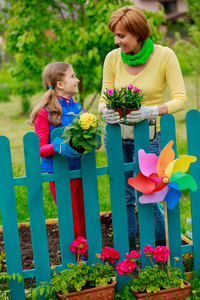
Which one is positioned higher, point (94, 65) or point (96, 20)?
point (96, 20)

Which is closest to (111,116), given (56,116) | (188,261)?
(56,116)

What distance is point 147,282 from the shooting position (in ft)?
8.69

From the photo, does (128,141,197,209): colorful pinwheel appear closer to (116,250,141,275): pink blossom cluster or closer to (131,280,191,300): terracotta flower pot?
(116,250,141,275): pink blossom cluster

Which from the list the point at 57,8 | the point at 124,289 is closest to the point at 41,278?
the point at 124,289

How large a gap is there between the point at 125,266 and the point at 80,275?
29 cm

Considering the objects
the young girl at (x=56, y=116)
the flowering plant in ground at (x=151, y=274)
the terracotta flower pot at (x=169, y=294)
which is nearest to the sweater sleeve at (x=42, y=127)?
the young girl at (x=56, y=116)

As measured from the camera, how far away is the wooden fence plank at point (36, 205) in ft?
8.49

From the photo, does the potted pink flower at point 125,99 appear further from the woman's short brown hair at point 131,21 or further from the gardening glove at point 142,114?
the woman's short brown hair at point 131,21

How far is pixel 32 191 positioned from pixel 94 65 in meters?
3.41

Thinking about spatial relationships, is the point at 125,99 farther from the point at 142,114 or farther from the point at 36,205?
the point at 36,205

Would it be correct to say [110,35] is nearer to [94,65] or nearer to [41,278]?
[94,65]

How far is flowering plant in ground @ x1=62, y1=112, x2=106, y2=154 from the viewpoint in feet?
7.84

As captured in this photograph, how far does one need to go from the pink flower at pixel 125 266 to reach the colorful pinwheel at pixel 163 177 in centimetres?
40

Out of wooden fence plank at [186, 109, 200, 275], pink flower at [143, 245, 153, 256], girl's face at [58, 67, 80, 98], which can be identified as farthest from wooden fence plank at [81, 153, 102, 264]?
wooden fence plank at [186, 109, 200, 275]
